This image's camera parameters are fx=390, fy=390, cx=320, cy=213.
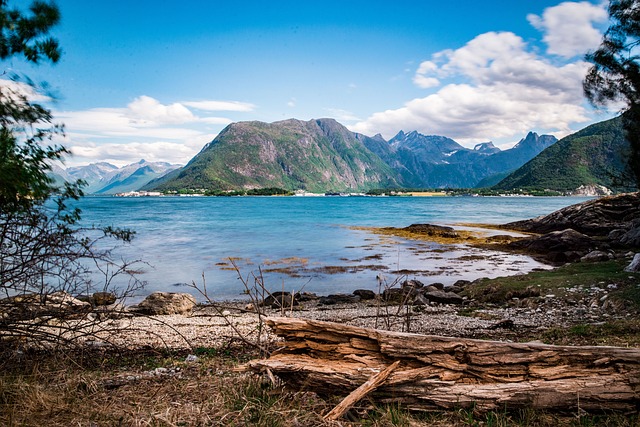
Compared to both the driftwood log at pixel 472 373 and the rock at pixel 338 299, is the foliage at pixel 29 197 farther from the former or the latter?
the rock at pixel 338 299

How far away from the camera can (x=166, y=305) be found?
51.6ft

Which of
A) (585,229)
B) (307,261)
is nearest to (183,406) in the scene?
(307,261)

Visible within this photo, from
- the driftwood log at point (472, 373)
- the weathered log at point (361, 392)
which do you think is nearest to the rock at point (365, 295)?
the driftwood log at point (472, 373)

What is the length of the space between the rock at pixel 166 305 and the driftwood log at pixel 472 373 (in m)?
12.2

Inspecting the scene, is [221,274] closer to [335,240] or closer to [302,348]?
[335,240]

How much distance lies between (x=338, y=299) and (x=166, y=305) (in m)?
7.58

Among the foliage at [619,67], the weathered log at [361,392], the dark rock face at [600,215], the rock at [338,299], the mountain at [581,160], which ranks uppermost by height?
the mountain at [581,160]

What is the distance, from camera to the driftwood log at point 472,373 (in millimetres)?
4285

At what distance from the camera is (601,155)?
574ft

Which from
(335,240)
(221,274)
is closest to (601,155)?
(335,240)

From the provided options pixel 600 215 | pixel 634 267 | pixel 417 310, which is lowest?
pixel 417 310

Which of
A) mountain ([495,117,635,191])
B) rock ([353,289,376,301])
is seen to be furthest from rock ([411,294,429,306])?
mountain ([495,117,635,191])

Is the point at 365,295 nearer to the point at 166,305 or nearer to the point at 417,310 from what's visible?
the point at 417,310

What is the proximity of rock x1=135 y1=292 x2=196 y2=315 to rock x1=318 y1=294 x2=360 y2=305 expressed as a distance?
234 inches
